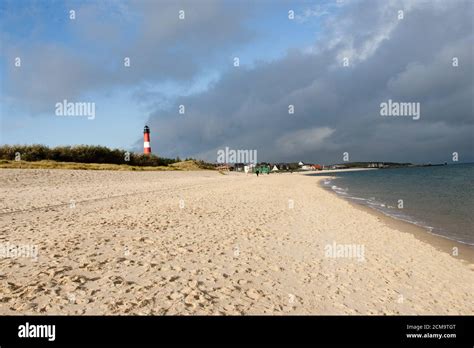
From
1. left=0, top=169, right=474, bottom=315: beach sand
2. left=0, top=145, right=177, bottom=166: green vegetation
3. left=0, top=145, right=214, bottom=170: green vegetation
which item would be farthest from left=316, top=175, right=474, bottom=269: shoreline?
left=0, top=145, right=177, bottom=166: green vegetation

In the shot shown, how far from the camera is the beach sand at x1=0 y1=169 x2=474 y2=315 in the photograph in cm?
633

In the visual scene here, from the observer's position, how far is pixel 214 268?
27.9ft

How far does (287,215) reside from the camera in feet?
59.6

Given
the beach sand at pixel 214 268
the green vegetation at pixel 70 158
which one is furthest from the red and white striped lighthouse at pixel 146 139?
the beach sand at pixel 214 268

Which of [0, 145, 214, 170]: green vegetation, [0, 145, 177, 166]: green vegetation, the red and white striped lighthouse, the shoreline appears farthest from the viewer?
the red and white striped lighthouse

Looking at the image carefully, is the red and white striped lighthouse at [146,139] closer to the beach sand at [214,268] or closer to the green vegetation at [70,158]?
the green vegetation at [70,158]

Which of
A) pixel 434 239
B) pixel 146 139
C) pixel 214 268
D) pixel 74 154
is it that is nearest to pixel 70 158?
pixel 74 154

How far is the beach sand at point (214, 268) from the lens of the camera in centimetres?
633

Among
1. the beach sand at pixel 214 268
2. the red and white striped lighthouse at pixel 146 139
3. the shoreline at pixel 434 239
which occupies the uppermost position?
the red and white striped lighthouse at pixel 146 139

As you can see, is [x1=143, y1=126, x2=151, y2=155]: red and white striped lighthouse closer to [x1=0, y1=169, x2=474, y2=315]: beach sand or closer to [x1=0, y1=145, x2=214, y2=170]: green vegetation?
[x1=0, y1=145, x2=214, y2=170]: green vegetation
